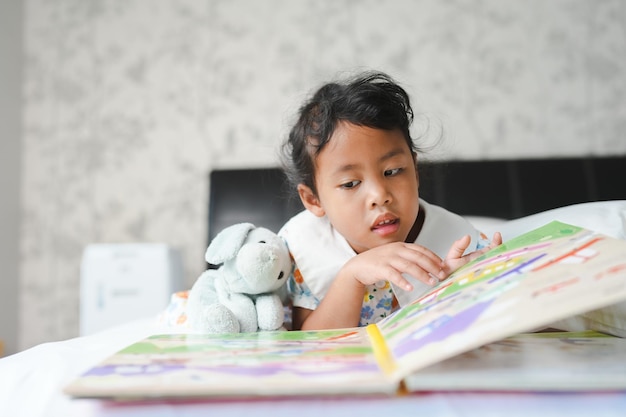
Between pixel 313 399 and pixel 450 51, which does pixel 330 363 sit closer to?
pixel 313 399

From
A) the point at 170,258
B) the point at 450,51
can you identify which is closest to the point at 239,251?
the point at 170,258

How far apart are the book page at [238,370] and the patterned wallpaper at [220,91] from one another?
183 cm

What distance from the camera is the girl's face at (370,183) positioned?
3.14 ft

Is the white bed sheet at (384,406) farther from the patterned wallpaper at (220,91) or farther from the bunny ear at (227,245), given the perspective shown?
the patterned wallpaper at (220,91)

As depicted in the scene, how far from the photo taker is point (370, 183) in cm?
96

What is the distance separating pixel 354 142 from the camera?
3.20 feet

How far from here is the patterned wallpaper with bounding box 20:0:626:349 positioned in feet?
7.80

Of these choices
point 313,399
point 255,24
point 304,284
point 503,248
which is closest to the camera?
point 313,399

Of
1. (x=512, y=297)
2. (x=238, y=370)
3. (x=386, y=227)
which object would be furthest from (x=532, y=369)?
(x=386, y=227)

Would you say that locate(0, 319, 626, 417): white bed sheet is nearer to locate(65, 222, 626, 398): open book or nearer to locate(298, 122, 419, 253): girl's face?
locate(65, 222, 626, 398): open book

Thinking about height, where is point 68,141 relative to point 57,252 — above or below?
above

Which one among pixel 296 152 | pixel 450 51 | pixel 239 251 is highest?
pixel 450 51

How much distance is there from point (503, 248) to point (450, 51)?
1.98 meters

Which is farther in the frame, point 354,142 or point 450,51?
point 450,51
